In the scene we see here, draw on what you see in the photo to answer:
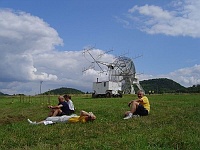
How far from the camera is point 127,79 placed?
9556 centimetres

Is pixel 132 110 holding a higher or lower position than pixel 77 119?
higher

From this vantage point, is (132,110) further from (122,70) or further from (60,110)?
(122,70)

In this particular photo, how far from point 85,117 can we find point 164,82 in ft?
467

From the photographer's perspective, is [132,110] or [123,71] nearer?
[132,110]

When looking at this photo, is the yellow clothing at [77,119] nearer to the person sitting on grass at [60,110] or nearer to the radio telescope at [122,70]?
the person sitting on grass at [60,110]

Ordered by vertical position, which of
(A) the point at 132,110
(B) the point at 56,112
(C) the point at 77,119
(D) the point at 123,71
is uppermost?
(D) the point at 123,71

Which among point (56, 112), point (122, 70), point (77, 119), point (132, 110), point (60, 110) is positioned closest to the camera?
point (77, 119)

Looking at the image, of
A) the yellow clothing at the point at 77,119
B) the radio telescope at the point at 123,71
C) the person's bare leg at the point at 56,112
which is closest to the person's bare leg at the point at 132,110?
the yellow clothing at the point at 77,119

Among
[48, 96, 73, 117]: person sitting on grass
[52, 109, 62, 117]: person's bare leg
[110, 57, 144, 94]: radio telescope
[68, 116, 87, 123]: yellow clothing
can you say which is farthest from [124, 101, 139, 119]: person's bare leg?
[110, 57, 144, 94]: radio telescope

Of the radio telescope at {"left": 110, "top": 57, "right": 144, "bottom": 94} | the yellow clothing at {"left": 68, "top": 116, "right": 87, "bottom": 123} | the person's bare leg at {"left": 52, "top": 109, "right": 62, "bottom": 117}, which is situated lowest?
the yellow clothing at {"left": 68, "top": 116, "right": 87, "bottom": 123}

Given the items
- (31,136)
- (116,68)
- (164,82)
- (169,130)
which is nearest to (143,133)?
(169,130)

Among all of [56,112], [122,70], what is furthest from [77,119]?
[122,70]

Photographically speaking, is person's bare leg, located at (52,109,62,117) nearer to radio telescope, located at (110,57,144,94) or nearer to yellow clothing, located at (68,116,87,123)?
yellow clothing, located at (68,116,87,123)

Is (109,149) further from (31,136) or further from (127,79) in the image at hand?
(127,79)
